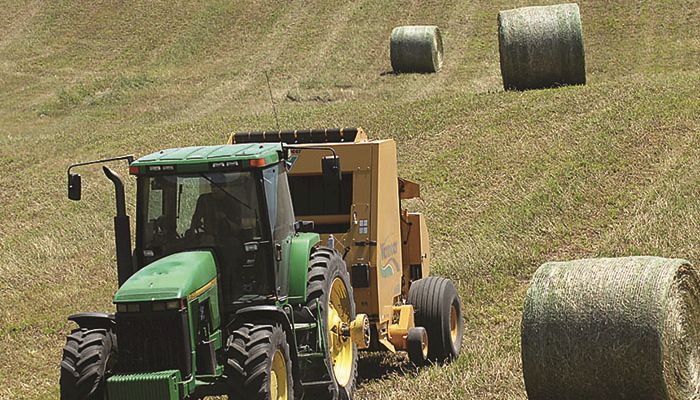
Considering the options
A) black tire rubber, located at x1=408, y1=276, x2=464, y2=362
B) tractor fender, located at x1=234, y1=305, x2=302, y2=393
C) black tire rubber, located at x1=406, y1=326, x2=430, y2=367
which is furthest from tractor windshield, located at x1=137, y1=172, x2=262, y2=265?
black tire rubber, located at x1=408, y1=276, x2=464, y2=362

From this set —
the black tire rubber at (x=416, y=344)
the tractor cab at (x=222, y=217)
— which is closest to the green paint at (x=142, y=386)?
the tractor cab at (x=222, y=217)

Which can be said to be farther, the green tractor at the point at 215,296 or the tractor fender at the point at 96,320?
the tractor fender at the point at 96,320

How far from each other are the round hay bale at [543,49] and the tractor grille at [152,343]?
15.5m

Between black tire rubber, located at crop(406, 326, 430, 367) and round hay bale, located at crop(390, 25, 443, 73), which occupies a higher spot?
round hay bale, located at crop(390, 25, 443, 73)

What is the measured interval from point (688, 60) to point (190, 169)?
68.7 feet

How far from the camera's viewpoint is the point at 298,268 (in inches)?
308

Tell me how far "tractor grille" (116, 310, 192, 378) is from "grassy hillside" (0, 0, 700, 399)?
246 centimetres

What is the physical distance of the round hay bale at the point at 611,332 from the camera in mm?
6848

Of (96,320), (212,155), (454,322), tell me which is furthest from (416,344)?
(96,320)

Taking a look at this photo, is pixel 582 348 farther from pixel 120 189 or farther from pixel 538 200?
pixel 538 200

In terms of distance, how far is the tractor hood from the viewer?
6676mm

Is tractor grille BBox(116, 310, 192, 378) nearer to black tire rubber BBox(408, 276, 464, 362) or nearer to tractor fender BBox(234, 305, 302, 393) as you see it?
tractor fender BBox(234, 305, 302, 393)

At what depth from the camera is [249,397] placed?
6.66m

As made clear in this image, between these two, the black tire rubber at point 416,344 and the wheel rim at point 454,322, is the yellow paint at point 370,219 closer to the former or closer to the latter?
the black tire rubber at point 416,344
